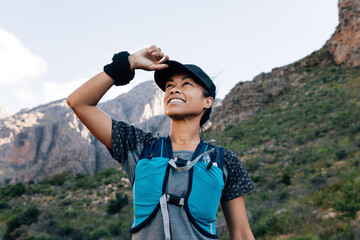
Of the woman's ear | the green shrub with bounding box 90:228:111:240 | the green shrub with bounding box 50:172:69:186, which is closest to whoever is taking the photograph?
the woman's ear

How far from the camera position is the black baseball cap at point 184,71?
1.80m

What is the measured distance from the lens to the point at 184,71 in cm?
186

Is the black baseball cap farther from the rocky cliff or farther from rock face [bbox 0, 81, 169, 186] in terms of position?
rock face [bbox 0, 81, 169, 186]

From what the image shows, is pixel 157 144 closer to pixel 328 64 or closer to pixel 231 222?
pixel 231 222

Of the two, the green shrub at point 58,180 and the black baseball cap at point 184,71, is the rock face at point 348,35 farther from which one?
the green shrub at point 58,180

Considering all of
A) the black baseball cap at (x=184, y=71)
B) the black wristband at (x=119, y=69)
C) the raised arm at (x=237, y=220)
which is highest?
the black wristband at (x=119, y=69)

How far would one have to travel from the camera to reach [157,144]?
1620 millimetres

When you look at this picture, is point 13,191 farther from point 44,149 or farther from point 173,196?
point 44,149

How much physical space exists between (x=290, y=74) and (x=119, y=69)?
37.2 metres

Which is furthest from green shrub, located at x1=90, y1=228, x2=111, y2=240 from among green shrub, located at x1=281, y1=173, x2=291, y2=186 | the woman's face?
the woman's face

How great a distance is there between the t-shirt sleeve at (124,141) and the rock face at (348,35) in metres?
30.7

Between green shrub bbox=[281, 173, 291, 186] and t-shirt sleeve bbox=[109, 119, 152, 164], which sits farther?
green shrub bbox=[281, 173, 291, 186]

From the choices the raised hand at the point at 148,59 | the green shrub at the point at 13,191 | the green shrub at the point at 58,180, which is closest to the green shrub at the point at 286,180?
the raised hand at the point at 148,59

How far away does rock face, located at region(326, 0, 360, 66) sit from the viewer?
87.5 ft
